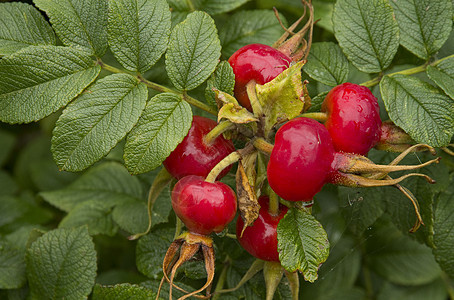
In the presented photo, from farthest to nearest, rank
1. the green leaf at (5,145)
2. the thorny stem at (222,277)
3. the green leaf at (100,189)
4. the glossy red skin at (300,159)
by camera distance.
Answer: the green leaf at (5,145), the green leaf at (100,189), the thorny stem at (222,277), the glossy red skin at (300,159)

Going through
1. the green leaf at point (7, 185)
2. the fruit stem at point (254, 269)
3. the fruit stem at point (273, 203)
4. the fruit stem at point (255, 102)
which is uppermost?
the fruit stem at point (255, 102)

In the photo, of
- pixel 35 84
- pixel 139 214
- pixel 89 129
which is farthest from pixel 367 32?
pixel 139 214

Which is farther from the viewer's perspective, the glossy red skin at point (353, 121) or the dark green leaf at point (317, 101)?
the dark green leaf at point (317, 101)

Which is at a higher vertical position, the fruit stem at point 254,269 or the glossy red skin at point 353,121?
the glossy red skin at point 353,121

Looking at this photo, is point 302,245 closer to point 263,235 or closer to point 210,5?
point 263,235

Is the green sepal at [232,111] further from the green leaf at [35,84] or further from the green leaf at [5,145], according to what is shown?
the green leaf at [5,145]

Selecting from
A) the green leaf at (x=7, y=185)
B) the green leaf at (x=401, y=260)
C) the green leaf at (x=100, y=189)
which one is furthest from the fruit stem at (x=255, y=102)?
the green leaf at (x=7, y=185)
